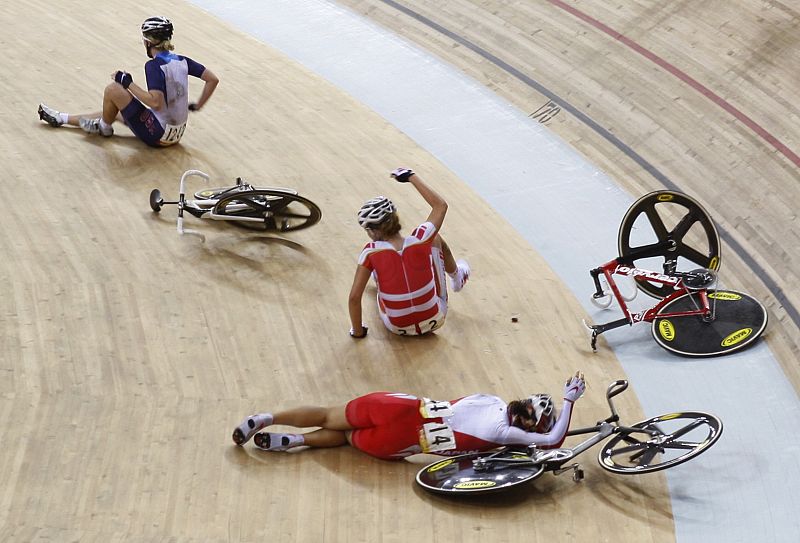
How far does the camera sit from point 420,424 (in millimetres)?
4227

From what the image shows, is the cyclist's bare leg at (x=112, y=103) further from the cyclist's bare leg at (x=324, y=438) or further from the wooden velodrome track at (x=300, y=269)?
the cyclist's bare leg at (x=324, y=438)

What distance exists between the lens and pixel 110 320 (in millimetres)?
5152

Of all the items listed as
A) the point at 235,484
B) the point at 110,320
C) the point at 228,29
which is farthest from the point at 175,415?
the point at 228,29

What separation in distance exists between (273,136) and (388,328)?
236cm

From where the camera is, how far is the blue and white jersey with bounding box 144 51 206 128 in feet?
20.7

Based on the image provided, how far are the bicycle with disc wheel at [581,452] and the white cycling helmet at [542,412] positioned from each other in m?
0.09

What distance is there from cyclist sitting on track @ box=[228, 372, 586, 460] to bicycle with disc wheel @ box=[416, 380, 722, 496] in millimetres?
69

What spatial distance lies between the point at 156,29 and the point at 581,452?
11.9 ft

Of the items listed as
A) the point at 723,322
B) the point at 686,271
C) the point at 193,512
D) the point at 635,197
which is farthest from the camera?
the point at 635,197

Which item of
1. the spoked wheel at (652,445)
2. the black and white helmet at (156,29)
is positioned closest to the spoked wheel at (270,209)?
the black and white helmet at (156,29)

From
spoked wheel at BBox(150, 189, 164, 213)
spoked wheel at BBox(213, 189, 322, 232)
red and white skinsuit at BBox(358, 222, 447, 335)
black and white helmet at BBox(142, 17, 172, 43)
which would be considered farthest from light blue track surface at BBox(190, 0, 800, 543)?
spoked wheel at BBox(150, 189, 164, 213)

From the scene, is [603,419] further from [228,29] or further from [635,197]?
[228,29]

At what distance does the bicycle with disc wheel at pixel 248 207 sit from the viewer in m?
5.71

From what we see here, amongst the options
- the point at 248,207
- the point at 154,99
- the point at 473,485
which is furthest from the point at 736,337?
the point at 154,99
